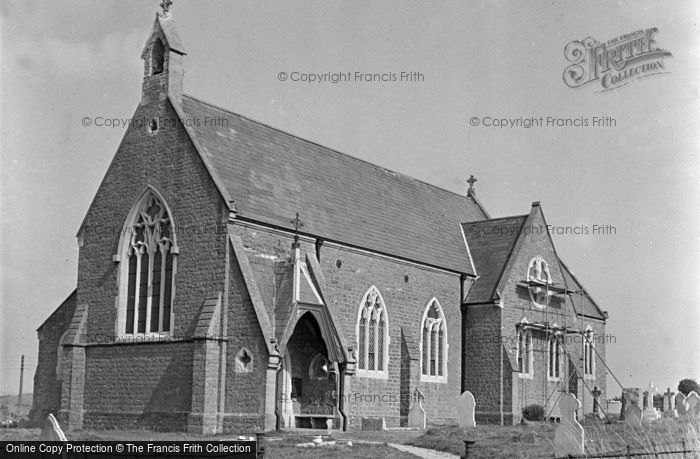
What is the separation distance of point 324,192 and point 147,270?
26.8ft

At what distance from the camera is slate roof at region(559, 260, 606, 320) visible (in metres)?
49.2

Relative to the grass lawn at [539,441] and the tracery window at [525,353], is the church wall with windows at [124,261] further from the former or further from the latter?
the tracery window at [525,353]

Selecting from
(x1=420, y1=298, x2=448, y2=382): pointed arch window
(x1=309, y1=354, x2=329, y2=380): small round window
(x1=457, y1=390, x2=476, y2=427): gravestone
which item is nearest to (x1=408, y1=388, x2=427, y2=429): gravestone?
(x1=420, y1=298, x2=448, y2=382): pointed arch window

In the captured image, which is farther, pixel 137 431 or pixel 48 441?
pixel 137 431

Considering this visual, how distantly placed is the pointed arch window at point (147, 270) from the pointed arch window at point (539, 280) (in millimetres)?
18541

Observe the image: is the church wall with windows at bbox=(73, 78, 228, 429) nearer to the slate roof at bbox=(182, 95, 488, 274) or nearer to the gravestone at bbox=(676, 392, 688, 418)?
the slate roof at bbox=(182, 95, 488, 274)

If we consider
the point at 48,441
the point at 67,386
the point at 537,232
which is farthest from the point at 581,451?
the point at 537,232

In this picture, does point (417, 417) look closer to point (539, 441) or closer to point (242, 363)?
point (242, 363)

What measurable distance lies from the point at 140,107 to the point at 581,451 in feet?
67.0

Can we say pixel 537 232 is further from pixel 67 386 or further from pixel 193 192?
pixel 67 386

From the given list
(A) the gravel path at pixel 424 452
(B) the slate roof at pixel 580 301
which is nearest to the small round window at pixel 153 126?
(A) the gravel path at pixel 424 452

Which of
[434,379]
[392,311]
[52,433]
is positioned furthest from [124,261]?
[52,433]

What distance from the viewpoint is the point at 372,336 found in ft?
118

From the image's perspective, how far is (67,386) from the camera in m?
32.1
